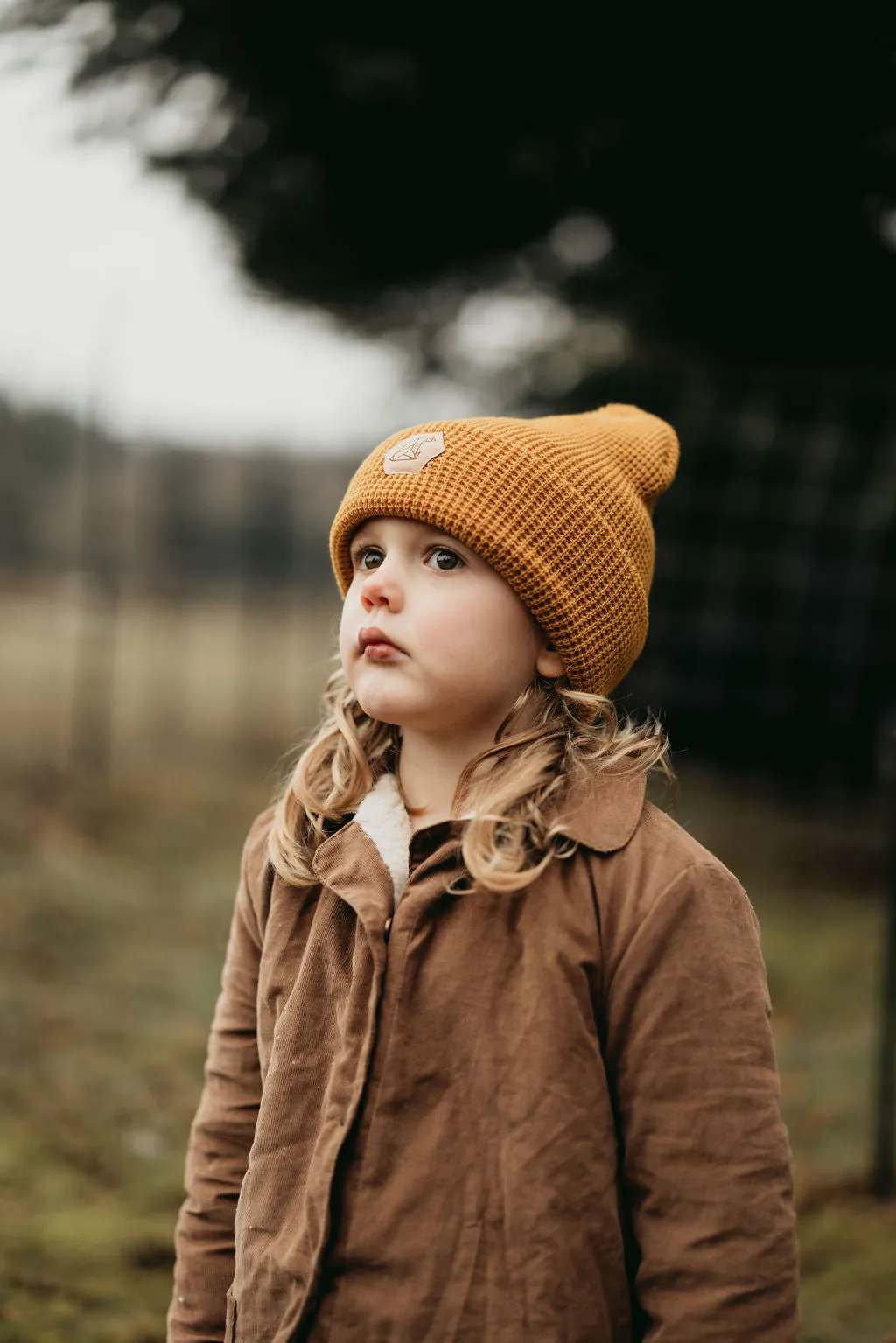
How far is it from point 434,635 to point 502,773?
20 cm

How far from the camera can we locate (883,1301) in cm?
266

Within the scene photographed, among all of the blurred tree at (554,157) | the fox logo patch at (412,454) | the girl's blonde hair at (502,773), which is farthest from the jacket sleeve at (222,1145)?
the blurred tree at (554,157)

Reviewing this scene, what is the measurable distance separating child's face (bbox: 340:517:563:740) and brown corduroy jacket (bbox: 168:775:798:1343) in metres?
0.19

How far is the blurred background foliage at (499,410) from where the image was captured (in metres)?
3.46

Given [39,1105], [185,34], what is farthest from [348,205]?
[39,1105]

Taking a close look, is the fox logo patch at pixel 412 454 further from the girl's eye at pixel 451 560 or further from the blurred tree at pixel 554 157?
the blurred tree at pixel 554 157

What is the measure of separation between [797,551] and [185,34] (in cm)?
352

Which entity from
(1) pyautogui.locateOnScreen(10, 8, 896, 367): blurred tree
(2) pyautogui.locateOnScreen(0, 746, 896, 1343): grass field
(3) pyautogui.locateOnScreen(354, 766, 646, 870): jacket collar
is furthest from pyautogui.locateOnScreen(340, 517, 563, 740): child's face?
(1) pyautogui.locateOnScreen(10, 8, 896, 367): blurred tree

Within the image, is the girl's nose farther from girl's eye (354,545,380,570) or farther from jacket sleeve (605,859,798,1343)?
jacket sleeve (605,859,798,1343)

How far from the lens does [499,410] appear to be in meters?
7.09

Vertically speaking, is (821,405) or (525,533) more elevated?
(821,405)

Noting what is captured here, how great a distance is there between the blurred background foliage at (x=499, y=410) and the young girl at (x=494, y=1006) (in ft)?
4.68

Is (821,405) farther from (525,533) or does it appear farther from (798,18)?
(525,533)

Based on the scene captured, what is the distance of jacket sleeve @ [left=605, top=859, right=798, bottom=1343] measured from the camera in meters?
1.25
